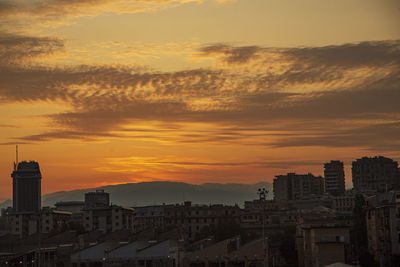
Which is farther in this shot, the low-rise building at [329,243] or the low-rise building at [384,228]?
the low-rise building at [384,228]

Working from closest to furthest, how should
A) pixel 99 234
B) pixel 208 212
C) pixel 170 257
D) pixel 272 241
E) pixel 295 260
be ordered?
pixel 170 257 → pixel 295 260 → pixel 99 234 → pixel 272 241 → pixel 208 212

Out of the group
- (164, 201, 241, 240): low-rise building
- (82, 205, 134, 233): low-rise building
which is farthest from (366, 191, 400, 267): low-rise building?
(82, 205, 134, 233): low-rise building

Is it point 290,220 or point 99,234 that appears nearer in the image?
point 99,234

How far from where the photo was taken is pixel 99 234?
129m

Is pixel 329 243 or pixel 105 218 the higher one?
pixel 105 218

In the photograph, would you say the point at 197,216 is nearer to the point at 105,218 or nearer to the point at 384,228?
the point at 105,218

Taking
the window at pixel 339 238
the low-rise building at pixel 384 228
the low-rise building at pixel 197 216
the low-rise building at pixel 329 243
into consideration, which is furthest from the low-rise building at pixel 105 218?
the window at pixel 339 238

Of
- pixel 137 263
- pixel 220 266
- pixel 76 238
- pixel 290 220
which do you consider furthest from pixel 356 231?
pixel 290 220

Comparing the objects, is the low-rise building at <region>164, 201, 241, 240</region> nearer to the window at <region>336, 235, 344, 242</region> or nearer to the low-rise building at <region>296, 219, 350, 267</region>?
the low-rise building at <region>296, 219, 350, 267</region>

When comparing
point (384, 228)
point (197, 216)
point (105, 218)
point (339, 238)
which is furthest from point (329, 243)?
point (105, 218)

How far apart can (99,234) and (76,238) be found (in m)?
8.69

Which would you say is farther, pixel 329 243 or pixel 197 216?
pixel 197 216

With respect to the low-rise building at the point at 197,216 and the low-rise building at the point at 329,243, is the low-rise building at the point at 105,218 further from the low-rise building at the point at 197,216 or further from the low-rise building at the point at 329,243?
the low-rise building at the point at 329,243

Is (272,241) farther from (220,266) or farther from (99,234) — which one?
(220,266)
